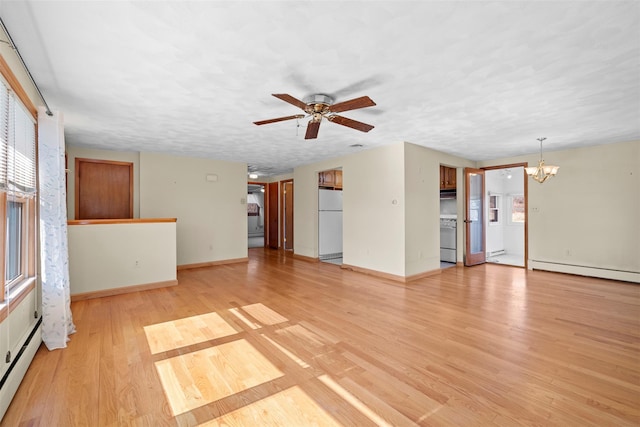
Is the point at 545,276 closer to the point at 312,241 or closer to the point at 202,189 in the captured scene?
the point at 312,241

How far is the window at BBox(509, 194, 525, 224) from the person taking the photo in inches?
337

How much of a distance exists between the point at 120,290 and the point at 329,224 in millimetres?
4533

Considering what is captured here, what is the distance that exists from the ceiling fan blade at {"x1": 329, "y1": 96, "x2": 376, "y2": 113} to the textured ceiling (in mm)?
204

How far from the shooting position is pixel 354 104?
2594mm

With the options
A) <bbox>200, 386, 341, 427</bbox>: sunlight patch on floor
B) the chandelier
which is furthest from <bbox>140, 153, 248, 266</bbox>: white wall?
the chandelier

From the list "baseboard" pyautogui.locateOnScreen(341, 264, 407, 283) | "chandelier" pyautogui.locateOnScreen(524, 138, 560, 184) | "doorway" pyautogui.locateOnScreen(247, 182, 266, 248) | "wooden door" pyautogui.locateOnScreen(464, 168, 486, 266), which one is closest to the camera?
"chandelier" pyautogui.locateOnScreen(524, 138, 560, 184)

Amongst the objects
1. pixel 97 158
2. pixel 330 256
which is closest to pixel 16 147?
pixel 97 158

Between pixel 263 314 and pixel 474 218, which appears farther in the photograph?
pixel 474 218

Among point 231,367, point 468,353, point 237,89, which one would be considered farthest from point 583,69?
point 231,367

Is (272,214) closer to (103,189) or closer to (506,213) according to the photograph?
(103,189)

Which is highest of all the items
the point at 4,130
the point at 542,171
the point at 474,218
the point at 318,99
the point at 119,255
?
the point at 318,99

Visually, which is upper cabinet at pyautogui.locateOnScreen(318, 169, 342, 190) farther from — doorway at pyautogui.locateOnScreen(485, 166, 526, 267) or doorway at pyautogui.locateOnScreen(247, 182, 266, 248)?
doorway at pyautogui.locateOnScreen(247, 182, 266, 248)

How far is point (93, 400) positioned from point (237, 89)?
2710mm

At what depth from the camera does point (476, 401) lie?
190cm
